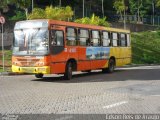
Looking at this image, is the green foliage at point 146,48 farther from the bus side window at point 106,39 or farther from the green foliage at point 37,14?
the bus side window at point 106,39

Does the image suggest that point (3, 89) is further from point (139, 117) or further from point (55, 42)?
point (139, 117)

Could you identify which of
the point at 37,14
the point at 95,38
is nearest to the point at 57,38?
the point at 95,38

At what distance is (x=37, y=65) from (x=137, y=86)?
4.79 meters

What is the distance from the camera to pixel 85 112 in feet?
38.0

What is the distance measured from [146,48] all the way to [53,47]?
31.5 metres

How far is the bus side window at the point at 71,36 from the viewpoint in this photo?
2191 cm

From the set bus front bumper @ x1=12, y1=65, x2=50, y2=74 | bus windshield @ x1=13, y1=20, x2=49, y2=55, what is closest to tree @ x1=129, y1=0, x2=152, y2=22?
bus windshield @ x1=13, y1=20, x2=49, y2=55

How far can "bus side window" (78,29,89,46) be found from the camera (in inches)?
920

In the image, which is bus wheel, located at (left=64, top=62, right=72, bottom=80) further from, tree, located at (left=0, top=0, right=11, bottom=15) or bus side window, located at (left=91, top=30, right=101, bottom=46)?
tree, located at (left=0, top=0, right=11, bottom=15)

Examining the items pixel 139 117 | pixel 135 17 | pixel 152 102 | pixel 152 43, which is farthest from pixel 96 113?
pixel 135 17

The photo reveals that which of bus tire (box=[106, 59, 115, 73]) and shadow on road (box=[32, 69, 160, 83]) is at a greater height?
bus tire (box=[106, 59, 115, 73])

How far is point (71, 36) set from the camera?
73.2ft

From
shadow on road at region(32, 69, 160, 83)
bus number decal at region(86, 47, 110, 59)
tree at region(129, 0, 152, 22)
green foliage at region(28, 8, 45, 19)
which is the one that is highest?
tree at region(129, 0, 152, 22)

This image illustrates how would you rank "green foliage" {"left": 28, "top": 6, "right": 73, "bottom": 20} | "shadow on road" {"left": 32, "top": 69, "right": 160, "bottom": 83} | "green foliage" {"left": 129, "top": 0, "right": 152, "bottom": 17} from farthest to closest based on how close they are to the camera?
1. "green foliage" {"left": 129, "top": 0, "right": 152, "bottom": 17}
2. "green foliage" {"left": 28, "top": 6, "right": 73, "bottom": 20}
3. "shadow on road" {"left": 32, "top": 69, "right": 160, "bottom": 83}
